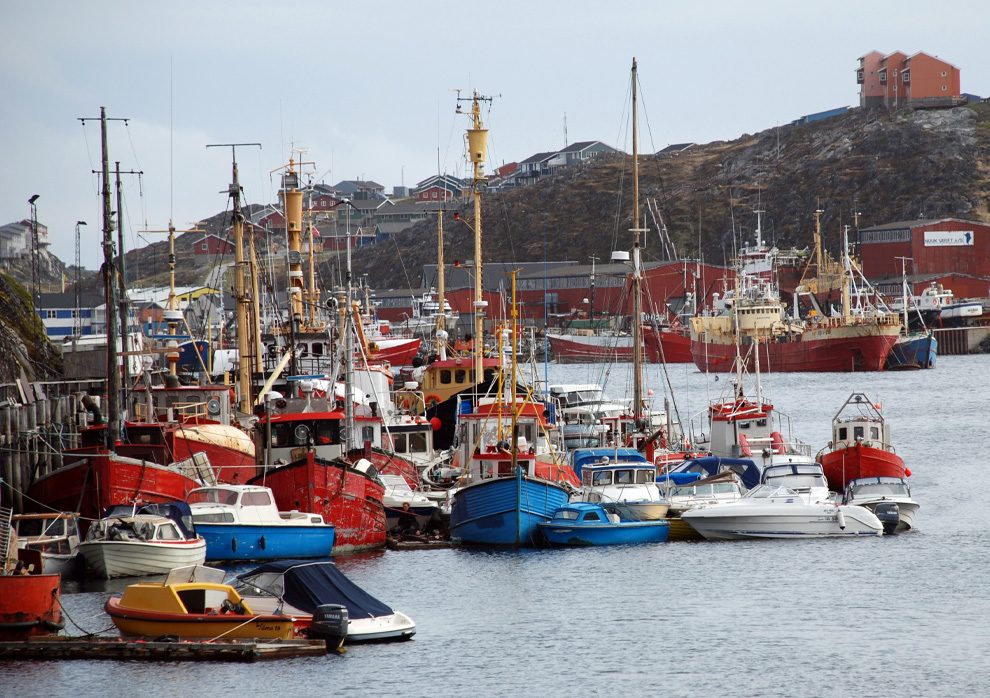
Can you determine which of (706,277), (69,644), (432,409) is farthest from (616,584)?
(706,277)

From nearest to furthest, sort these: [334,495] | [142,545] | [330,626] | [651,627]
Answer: [330,626]
[651,627]
[142,545]
[334,495]

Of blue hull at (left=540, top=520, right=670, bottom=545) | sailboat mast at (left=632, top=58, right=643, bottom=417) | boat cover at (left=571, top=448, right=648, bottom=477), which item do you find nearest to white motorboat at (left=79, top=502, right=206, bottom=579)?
blue hull at (left=540, top=520, right=670, bottom=545)

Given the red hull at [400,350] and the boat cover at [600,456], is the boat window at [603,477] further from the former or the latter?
the red hull at [400,350]

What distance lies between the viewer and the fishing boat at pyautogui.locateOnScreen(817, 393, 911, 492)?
40188 millimetres

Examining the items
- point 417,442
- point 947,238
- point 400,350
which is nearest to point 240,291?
point 417,442

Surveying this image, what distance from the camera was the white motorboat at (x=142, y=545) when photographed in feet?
87.5

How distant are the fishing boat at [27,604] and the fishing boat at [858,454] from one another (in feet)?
85.6

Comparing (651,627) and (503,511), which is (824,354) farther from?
(651,627)

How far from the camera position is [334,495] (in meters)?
31.0

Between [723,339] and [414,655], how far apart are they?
9925cm

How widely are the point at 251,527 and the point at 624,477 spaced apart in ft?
36.3

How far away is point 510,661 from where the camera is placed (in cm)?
2253

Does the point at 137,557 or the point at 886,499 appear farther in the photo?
the point at 886,499

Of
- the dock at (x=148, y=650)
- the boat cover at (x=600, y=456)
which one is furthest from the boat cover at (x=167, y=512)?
the boat cover at (x=600, y=456)
